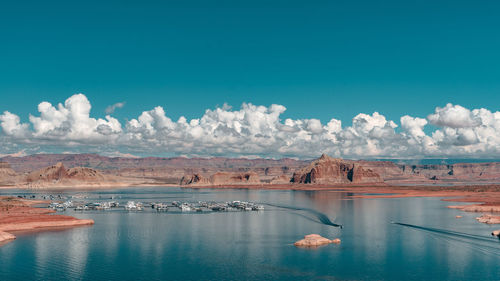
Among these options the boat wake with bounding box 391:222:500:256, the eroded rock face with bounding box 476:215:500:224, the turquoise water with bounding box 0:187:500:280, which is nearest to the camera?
the turquoise water with bounding box 0:187:500:280

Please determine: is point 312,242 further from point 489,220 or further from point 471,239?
point 489,220

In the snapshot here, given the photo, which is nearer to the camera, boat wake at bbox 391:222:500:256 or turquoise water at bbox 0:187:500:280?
turquoise water at bbox 0:187:500:280

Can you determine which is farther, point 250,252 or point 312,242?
point 312,242

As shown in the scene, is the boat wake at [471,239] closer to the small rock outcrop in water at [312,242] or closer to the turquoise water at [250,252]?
the turquoise water at [250,252]

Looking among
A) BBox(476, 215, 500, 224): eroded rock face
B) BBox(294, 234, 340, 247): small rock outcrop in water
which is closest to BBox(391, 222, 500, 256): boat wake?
BBox(476, 215, 500, 224): eroded rock face

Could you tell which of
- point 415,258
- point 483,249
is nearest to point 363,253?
Answer: point 415,258

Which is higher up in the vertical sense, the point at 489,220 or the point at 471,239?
the point at 489,220

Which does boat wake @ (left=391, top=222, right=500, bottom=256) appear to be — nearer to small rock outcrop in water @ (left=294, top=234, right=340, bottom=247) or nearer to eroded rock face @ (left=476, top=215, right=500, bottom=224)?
eroded rock face @ (left=476, top=215, right=500, bottom=224)

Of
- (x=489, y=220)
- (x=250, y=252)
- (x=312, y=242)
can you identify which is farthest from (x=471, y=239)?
(x=250, y=252)
